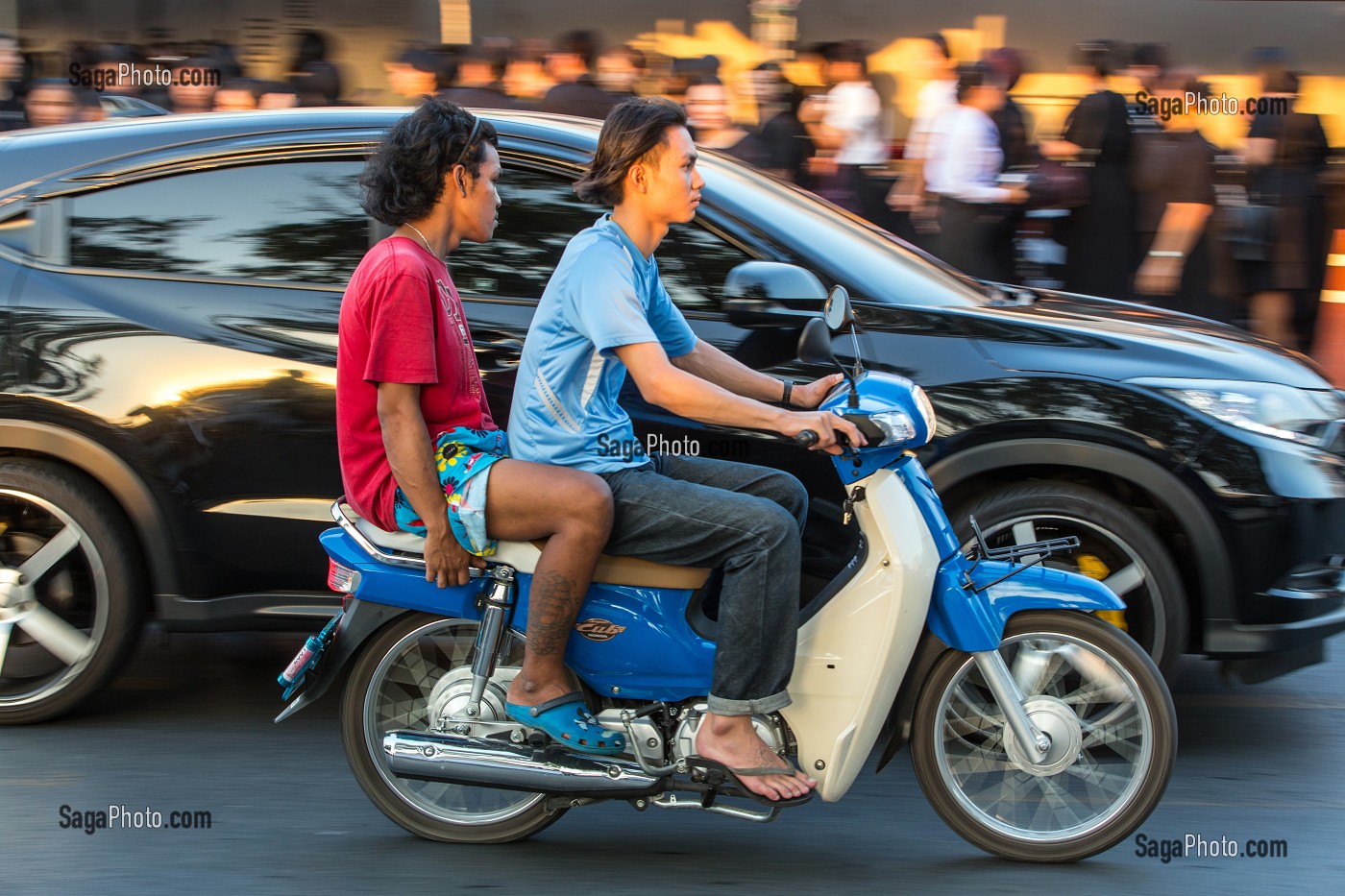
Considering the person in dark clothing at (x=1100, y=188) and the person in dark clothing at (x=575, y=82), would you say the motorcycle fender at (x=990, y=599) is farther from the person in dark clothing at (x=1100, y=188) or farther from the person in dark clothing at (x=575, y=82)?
the person in dark clothing at (x=1100, y=188)

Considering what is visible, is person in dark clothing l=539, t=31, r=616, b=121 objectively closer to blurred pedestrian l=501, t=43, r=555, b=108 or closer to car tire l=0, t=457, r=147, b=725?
blurred pedestrian l=501, t=43, r=555, b=108

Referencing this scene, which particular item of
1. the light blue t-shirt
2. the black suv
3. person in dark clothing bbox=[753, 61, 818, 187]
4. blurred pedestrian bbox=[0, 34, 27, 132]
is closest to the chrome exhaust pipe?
the light blue t-shirt

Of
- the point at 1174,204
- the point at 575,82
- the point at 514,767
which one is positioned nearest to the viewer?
the point at 514,767

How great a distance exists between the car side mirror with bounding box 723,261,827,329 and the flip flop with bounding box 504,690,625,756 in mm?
1287

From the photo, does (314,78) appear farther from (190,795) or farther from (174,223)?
(190,795)

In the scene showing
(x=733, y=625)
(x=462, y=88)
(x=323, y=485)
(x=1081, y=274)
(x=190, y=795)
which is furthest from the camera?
(x=1081, y=274)

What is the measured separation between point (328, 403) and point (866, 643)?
5.91 feet

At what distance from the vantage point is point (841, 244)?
4797 mm

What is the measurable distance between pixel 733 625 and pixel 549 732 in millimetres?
526

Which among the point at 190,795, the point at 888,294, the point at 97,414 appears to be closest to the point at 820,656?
the point at 888,294

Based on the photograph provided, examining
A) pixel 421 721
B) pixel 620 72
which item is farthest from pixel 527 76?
pixel 421 721

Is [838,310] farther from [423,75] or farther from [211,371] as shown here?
[423,75]

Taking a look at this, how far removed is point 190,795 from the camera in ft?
13.6

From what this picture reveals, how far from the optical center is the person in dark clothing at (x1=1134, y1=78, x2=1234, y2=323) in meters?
8.49
